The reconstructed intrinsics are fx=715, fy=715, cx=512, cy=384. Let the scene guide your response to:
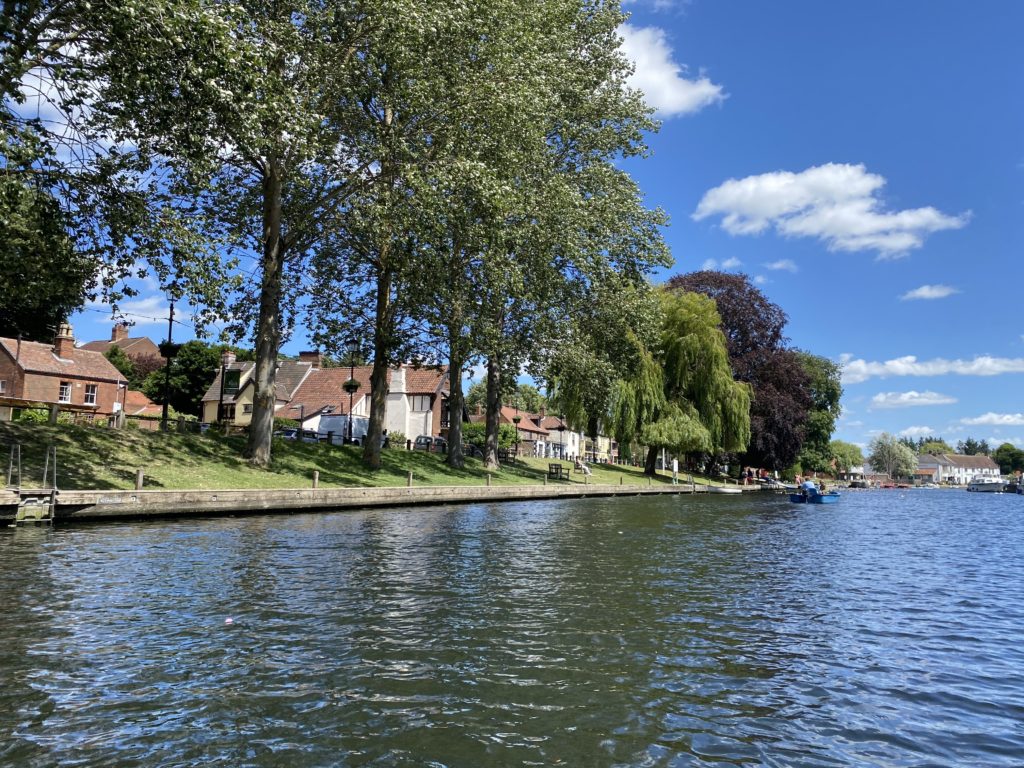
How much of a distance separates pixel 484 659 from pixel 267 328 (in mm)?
22738

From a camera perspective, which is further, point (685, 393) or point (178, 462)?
point (685, 393)

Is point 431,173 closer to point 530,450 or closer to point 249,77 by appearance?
point 249,77

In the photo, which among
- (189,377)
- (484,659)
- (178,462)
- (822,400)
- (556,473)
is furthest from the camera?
(822,400)

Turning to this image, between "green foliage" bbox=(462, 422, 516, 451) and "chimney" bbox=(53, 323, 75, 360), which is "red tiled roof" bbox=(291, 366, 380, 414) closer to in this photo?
"green foliage" bbox=(462, 422, 516, 451)

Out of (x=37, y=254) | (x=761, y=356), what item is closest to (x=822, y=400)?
(x=761, y=356)

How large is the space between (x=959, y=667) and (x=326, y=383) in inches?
2603

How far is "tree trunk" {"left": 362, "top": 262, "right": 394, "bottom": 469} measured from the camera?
109 ft

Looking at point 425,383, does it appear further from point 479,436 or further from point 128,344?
point 128,344

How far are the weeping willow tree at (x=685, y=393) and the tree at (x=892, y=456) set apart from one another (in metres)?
138

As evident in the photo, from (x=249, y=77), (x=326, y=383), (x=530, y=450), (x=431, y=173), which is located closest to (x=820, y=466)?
(x=530, y=450)

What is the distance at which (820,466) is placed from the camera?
102 meters

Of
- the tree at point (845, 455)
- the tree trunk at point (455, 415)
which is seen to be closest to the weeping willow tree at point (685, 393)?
the tree trunk at point (455, 415)

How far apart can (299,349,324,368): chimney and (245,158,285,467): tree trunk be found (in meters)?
47.6

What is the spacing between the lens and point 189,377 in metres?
79.1
